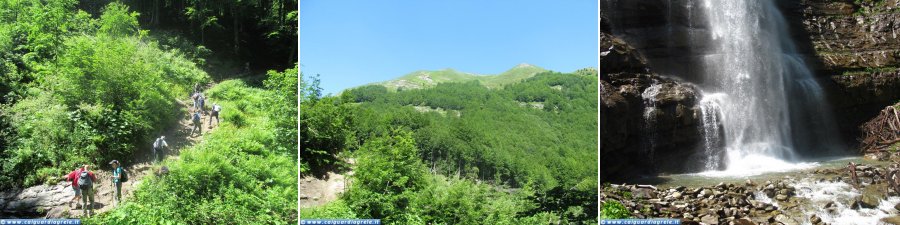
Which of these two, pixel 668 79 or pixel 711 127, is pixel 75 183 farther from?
pixel 711 127

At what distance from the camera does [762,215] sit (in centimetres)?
714

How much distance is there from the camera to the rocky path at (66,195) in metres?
6.95

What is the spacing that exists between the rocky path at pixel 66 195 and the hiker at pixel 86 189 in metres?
0.05

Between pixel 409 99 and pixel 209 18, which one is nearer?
pixel 209 18

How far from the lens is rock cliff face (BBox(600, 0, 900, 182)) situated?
838 centimetres

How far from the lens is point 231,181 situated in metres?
7.14

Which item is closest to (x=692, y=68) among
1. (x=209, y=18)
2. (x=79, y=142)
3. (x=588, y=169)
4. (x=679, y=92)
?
(x=679, y=92)

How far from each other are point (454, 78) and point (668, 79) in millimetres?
A: 3336

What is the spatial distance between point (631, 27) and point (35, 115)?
8215mm

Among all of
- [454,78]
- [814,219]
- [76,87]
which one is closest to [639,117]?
[814,219]

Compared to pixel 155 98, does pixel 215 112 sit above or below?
below

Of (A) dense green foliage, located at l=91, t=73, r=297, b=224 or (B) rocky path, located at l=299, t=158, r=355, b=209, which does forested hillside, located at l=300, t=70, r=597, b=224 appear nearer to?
(B) rocky path, located at l=299, t=158, r=355, b=209

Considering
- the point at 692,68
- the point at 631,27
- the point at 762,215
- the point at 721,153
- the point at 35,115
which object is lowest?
the point at 762,215

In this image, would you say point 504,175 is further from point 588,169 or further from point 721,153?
point 721,153
